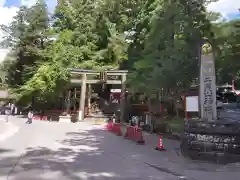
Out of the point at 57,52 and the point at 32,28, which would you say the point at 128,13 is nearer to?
the point at 57,52

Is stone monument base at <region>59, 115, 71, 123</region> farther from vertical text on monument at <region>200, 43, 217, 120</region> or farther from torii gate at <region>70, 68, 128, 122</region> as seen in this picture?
vertical text on monument at <region>200, 43, 217, 120</region>

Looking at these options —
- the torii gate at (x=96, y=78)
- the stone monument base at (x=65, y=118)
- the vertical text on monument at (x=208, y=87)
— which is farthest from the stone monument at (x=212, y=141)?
the stone monument base at (x=65, y=118)

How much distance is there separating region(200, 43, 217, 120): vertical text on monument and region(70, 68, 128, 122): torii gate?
69.5 ft

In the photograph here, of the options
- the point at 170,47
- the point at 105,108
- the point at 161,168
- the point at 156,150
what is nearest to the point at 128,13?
the point at 105,108

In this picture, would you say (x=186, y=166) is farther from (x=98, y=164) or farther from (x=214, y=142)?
(x=98, y=164)

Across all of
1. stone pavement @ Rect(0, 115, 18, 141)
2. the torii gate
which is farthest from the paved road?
the torii gate

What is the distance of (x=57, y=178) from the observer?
9164mm

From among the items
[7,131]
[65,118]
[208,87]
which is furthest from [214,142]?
[65,118]

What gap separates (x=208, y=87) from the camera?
47.2 feet

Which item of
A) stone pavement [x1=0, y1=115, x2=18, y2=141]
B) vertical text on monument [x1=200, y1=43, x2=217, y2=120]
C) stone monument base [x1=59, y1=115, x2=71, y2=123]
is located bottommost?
stone pavement [x1=0, y1=115, x2=18, y2=141]

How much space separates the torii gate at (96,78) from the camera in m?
36.3

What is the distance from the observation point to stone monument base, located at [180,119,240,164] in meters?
12.2

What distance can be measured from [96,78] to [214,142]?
27002 mm

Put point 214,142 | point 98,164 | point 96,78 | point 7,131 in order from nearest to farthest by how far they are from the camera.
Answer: point 98,164 → point 214,142 → point 7,131 → point 96,78
